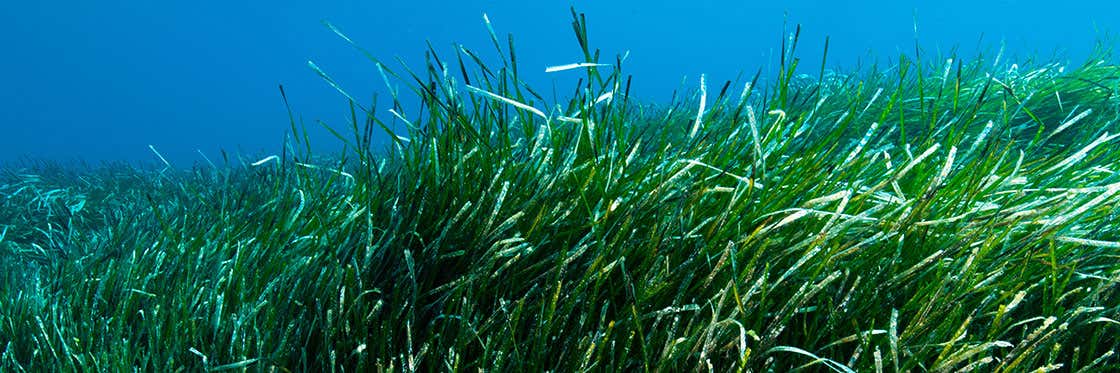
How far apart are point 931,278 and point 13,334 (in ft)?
6.11

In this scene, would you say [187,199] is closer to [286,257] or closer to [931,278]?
[286,257]

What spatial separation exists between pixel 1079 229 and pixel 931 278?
38 centimetres

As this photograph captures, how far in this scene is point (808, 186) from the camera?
5.28 ft

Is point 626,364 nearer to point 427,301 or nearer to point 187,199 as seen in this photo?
point 427,301

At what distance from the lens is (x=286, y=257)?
187cm

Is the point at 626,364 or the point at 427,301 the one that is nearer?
the point at 626,364

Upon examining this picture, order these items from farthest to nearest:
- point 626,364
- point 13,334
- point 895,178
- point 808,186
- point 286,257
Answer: point 286,257 < point 13,334 < point 808,186 < point 895,178 < point 626,364

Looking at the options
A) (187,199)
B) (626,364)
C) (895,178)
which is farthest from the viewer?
(187,199)

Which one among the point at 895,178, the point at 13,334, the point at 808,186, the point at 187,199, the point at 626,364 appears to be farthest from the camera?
the point at 187,199

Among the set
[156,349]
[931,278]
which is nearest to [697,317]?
[931,278]

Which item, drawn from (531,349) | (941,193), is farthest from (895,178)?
(531,349)

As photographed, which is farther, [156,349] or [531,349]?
[156,349]

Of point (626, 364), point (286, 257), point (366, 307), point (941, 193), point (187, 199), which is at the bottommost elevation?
point (626, 364)

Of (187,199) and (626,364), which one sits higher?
(187,199)
